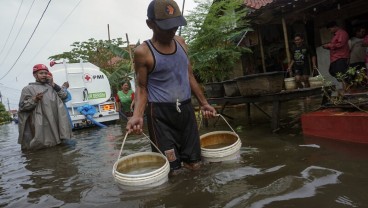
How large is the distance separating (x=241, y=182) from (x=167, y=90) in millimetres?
1097

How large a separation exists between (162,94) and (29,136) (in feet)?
16.7

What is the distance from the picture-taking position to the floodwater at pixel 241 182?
8.25 feet

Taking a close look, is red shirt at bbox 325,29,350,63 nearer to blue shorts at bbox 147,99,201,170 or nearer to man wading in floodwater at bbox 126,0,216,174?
man wading in floodwater at bbox 126,0,216,174

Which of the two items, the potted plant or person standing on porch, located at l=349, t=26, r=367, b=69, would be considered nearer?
person standing on porch, located at l=349, t=26, r=367, b=69

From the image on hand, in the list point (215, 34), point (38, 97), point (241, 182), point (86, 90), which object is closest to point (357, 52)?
point (215, 34)

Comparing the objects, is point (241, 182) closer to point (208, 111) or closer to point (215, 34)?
point (208, 111)

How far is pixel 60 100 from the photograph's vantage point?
7.23 metres

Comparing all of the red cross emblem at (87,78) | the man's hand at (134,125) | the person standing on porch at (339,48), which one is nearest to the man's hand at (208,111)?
the man's hand at (134,125)

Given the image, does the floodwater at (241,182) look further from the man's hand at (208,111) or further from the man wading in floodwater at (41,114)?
the man wading in floodwater at (41,114)

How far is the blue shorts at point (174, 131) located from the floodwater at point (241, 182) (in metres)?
0.22

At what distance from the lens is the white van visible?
11930 mm

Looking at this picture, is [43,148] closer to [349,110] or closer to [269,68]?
[349,110]

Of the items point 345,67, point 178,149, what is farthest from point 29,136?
point 345,67

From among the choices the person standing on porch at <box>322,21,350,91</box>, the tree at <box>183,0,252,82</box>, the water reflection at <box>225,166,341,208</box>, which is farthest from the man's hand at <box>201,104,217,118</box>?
the tree at <box>183,0,252,82</box>
